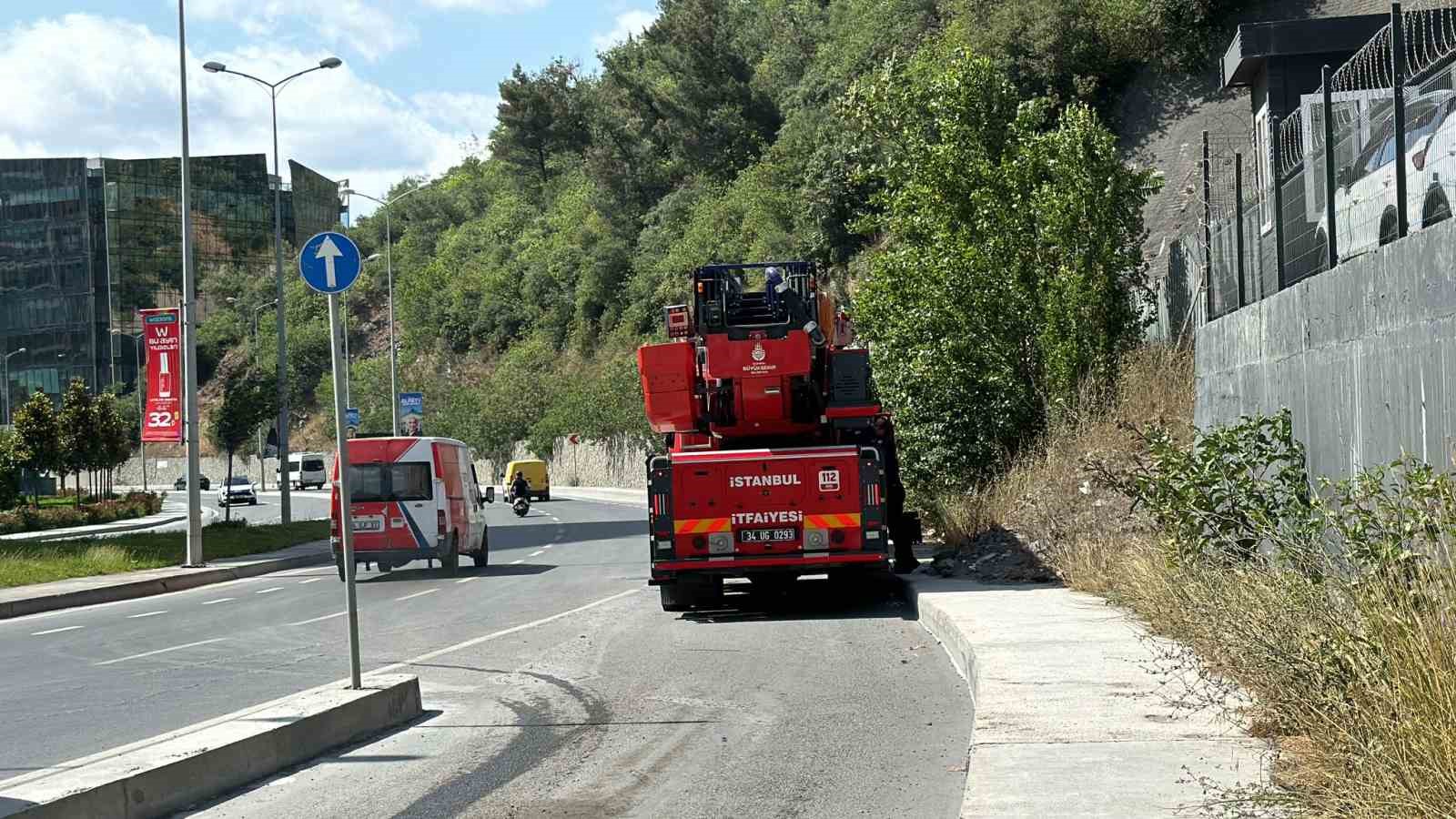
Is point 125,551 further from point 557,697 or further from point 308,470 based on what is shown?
point 308,470

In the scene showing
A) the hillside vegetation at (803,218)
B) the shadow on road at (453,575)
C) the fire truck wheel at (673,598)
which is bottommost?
the shadow on road at (453,575)

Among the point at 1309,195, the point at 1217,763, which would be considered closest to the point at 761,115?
the point at 1309,195

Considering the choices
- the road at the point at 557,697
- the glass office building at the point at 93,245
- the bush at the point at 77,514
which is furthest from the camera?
the glass office building at the point at 93,245

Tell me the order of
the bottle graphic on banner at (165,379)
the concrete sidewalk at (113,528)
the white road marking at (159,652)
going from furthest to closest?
the concrete sidewalk at (113,528), the bottle graphic on banner at (165,379), the white road marking at (159,652)

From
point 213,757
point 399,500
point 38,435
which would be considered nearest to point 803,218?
point 38,435

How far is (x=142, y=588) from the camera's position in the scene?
25.1 metres

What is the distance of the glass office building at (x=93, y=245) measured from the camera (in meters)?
116

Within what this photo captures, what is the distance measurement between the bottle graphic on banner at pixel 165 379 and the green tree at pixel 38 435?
27275 millimetres

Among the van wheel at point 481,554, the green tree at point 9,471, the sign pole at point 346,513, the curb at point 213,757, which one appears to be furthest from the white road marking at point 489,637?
the green tree at point 9,471

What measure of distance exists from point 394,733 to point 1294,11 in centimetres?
4086

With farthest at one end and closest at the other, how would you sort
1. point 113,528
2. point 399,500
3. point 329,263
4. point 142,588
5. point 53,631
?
point 113,528 < point 399,500 < point 142,588 < point 53,631 < point 329,263

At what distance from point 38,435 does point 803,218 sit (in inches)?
1168

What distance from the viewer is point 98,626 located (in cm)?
1900

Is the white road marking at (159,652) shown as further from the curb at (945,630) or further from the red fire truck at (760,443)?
the curb at (945,630)
